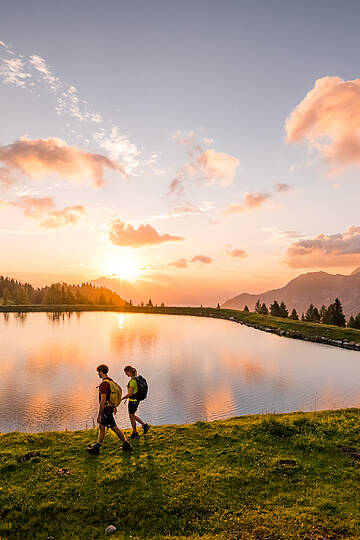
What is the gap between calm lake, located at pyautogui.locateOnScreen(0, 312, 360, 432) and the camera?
21.2 metres

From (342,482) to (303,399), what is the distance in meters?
15.5

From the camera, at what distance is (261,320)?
93375mm

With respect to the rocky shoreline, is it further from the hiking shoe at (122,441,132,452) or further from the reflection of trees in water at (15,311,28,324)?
the reflection of trees in water at (15,311,28,324)

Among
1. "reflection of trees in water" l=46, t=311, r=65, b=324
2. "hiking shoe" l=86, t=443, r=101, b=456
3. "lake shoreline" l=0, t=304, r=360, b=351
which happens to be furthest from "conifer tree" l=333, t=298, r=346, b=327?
"hiking shoe" l=86, t=443, r=101, b=456

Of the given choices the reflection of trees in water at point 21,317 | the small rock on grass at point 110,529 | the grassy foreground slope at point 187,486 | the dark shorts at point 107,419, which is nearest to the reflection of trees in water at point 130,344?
the grassy foreground slope at point 187,486

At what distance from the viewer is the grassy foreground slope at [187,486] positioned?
834cm

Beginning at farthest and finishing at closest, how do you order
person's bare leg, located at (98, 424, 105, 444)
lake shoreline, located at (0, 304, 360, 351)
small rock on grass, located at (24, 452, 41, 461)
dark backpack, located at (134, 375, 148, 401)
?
1. lake shoreline, located at (0, 304, 360, 351)
2. dark backpack, located at (134, 375, 148, 401)
3. person's bare leg, located at (98, 424, 105, 444)
4. small rock on grass, located at (24, 452, 41, 461)

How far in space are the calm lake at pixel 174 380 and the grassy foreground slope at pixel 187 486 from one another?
20.5ft

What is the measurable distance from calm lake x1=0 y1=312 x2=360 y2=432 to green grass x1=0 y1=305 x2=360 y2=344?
12773 mm

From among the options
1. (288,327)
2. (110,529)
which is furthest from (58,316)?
(110,529)

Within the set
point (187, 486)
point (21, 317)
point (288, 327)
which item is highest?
point (187, 486)

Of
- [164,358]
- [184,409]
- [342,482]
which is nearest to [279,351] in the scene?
[164,358]

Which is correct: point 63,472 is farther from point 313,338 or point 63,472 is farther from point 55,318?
point 55,318

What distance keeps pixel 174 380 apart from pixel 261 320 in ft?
227
